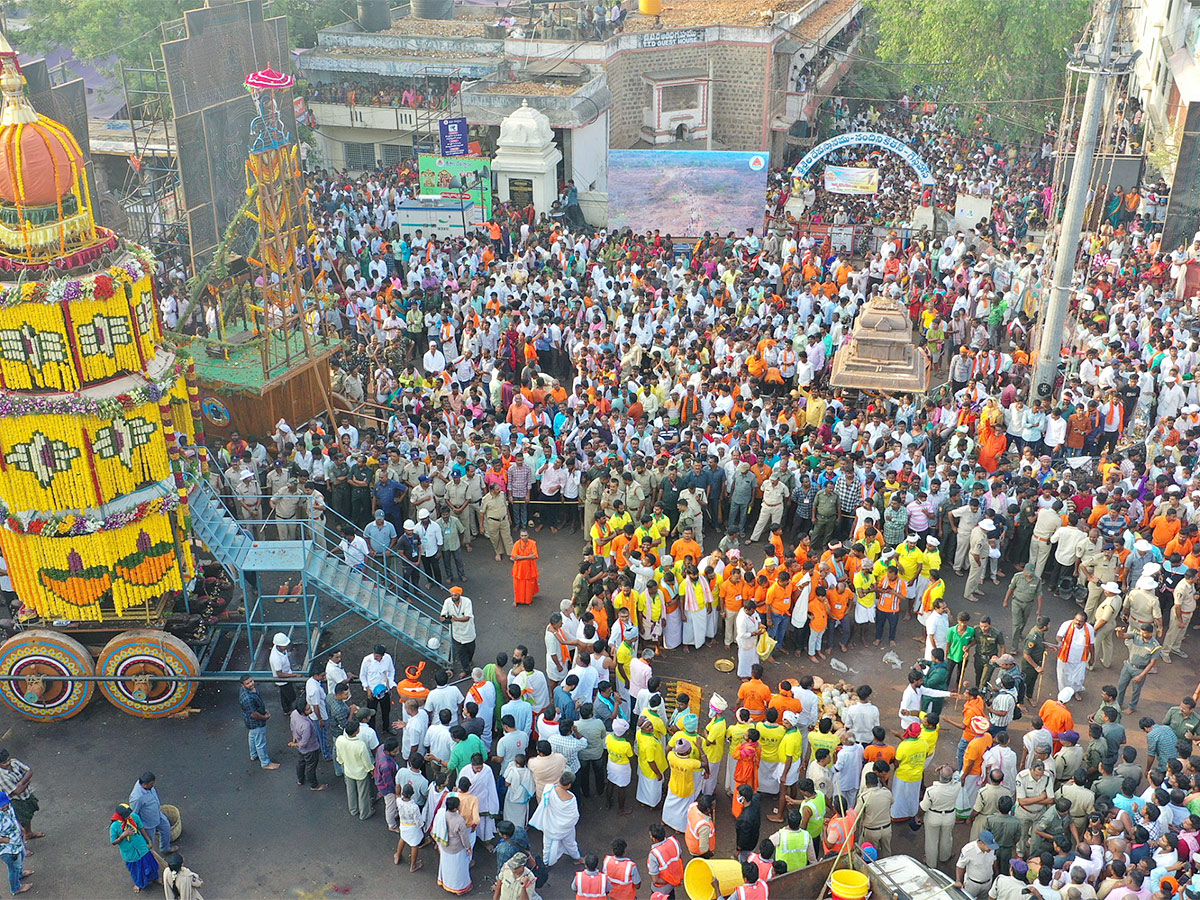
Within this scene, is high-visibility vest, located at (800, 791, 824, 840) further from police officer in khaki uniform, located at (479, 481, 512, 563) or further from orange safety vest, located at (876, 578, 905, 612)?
police officer in khaki uniform, located at (479, 481, 512, 563)

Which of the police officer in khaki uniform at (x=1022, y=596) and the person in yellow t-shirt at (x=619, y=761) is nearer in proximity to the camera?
the person in yellow t-shirt at (x=619, y=761)

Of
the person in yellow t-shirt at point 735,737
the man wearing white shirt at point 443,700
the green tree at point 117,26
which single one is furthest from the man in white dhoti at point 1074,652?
the green tree at point 117,26

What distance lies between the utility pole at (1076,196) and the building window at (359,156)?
19.6 meters

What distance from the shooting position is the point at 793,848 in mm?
9383

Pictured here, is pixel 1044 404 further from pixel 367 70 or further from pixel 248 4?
pixel 367 70

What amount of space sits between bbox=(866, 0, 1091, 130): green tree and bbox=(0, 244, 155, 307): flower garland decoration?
24.0m

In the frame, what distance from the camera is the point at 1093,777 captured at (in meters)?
10.3

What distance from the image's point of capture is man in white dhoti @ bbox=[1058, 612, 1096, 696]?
40.5ft

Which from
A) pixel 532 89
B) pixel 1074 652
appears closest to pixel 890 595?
pixel 1074 652

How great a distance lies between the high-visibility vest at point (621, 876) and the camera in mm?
9273

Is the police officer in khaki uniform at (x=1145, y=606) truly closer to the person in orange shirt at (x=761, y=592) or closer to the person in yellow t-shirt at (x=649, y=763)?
the person in orange shirt at (x=761, y=592)

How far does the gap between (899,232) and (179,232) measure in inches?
576

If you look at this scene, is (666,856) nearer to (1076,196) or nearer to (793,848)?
(793,848)

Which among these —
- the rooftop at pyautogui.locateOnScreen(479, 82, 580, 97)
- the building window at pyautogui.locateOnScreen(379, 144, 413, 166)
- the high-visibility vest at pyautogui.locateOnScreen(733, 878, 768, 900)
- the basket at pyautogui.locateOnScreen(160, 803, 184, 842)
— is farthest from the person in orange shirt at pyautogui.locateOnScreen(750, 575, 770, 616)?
the building window at pyautogui.locateOnScreen(379, 144, 413, 166)
